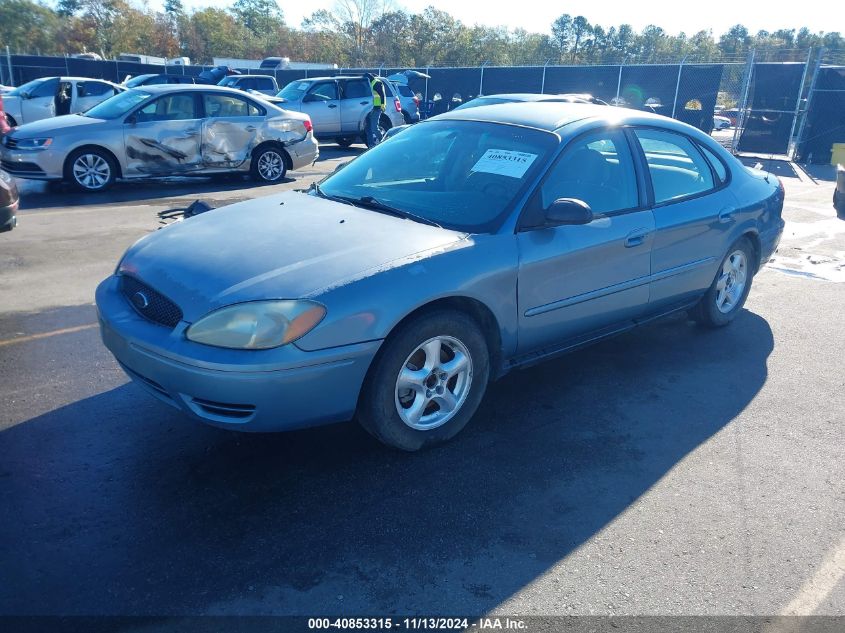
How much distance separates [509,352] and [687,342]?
207 cm

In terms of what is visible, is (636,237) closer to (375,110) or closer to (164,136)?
(164,136)

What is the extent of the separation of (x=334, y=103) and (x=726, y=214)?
13.9m

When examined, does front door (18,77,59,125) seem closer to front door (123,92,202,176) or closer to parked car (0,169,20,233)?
front door (123,92,202,176)

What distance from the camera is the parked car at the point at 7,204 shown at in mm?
6402

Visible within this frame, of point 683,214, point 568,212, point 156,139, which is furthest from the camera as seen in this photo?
point 156,139

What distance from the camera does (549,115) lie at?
14.0ft

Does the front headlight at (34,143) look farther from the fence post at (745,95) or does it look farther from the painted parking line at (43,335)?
the fence post at (745,95)

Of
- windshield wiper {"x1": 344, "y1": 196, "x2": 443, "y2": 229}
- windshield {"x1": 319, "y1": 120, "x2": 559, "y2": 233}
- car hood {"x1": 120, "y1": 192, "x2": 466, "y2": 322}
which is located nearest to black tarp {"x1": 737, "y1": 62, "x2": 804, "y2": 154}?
windshield {"x1": 319, "y1": 120, "x2": 559, "y2": 233}

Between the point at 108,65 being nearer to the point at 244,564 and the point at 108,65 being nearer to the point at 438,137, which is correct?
the point at 438,137

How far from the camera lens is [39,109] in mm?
16734

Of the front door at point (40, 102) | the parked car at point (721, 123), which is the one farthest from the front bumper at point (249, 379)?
the parked car at point (721, 123)

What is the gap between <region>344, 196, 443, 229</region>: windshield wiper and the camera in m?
3.67

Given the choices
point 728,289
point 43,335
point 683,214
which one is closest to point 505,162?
point 683,214

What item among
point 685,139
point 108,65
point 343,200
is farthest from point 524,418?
point 108,65
